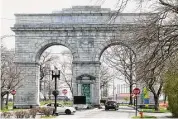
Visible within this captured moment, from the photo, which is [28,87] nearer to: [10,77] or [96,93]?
[10,77]

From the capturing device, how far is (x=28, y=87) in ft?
144

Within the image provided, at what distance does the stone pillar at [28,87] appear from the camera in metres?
43.6

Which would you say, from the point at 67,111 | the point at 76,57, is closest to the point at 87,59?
the point at 76,57

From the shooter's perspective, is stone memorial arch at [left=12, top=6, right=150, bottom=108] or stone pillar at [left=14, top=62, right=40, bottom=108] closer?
stone memorial arch at [left=12, top=6, right=150, bottom=108]

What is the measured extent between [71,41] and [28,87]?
675 cm

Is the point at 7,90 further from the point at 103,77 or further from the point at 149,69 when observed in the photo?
the point at 103,77

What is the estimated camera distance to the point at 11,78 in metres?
40.0

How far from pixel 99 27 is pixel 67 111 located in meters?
12.7

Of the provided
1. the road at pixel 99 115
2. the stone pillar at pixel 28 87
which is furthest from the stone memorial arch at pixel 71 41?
the road at pixel 99 115

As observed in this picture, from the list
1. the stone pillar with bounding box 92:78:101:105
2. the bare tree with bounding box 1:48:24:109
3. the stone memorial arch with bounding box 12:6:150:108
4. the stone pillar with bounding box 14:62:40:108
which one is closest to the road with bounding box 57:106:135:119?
the stone pillar with bounding box 92:78:101:105

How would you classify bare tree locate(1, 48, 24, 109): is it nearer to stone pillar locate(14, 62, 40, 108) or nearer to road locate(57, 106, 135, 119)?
stone pillar locate(14, 62, 40, 108)

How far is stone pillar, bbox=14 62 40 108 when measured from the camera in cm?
4359

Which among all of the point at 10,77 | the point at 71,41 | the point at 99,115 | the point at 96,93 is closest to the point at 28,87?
the point at 10,77

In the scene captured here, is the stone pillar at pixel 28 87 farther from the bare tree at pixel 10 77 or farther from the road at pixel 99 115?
the road at pixel 99 115
